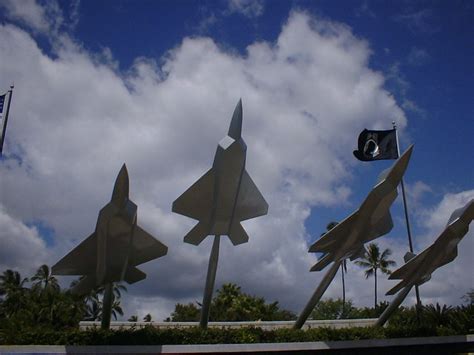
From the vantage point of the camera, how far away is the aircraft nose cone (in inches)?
722

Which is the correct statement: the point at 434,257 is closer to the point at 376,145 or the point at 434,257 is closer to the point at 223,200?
the point at 376,145

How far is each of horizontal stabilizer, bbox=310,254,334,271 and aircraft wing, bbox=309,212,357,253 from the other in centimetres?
63

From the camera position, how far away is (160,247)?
21.5 metres

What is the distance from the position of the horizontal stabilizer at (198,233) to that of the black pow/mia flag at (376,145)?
1112 centimetres

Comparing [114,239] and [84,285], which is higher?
[114,239]

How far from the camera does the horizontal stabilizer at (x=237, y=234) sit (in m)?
21.4

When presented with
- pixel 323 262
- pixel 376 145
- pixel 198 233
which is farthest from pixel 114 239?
pixel 376 145

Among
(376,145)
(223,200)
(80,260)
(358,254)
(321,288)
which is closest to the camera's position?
(80,260)

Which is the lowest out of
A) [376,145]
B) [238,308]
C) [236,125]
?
[238,308]

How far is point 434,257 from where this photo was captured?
22828mm

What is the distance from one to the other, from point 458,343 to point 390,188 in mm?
9788

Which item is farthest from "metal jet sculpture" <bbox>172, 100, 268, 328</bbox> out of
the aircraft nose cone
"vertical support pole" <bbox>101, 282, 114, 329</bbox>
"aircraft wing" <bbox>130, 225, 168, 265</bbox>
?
"vertical support pole" <bbox>101, 282, 114, 329</bbox>

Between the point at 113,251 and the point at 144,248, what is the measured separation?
74.3 inches

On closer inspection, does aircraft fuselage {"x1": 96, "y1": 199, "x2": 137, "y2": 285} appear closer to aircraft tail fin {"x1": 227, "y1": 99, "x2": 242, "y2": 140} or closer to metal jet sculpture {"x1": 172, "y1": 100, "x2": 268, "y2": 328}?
metal jet sculpture {"x1": 172, "y1": 100, "x2": 268, "y2": 328}
